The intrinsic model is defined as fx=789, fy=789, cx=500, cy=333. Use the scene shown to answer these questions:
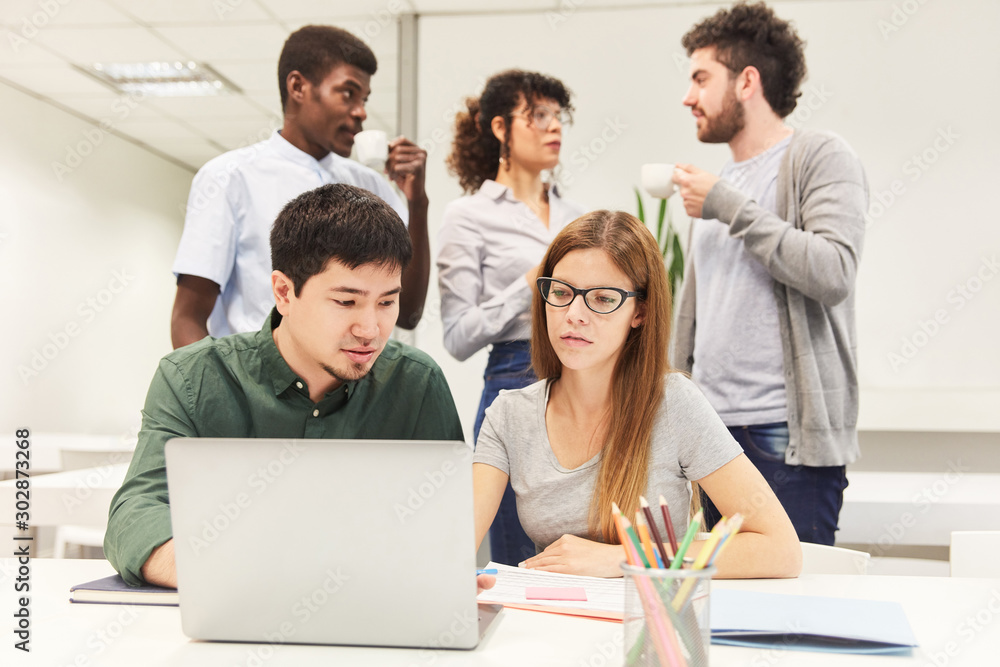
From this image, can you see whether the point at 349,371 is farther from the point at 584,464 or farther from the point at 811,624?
the point at 811,624

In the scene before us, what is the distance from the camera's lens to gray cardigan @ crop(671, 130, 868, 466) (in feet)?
5.75

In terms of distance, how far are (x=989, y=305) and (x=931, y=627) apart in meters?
2.95

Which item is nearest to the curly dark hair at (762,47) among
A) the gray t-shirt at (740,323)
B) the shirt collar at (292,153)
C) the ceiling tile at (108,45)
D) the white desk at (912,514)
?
the gray t-shirt at (740,323)

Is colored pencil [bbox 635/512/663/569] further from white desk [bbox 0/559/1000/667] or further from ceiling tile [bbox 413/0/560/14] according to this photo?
ceiling tile [bbox 413/0/560/14]

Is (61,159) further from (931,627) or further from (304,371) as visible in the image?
(931,627)

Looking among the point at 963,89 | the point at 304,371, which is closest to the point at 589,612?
the point at 304,371

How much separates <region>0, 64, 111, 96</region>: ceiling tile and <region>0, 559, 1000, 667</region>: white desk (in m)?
3.06

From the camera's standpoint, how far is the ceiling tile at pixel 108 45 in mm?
3436

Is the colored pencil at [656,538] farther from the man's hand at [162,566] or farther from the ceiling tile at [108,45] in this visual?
the ceiling tile at [108,45]

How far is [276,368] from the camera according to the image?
1.36m

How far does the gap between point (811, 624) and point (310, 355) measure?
0.87m

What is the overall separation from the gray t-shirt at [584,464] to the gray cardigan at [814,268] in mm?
498

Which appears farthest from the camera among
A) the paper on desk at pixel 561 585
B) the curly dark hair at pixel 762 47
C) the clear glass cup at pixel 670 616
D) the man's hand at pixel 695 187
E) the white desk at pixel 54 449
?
the white desk at pixel 54 449

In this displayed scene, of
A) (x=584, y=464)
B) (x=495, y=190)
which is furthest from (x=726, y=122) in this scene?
(x=584, y=464)
